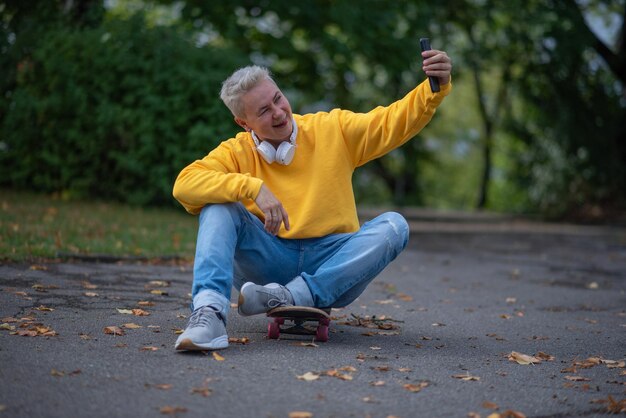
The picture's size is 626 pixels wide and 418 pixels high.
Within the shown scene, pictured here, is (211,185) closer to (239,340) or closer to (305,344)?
(239,340)

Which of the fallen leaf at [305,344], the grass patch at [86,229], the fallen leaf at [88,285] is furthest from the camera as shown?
the grass patch at [86,229]

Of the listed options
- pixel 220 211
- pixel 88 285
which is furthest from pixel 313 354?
pixel 88 285

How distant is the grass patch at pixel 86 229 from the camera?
8.09m

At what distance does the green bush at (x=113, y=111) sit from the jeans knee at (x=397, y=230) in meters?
8.34

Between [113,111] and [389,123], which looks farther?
[113,111]

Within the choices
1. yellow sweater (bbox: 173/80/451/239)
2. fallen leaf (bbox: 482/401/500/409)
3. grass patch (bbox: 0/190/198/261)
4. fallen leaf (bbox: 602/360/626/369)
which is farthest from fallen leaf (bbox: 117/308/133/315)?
fallen leaf (bbox: 602/360/626/369)

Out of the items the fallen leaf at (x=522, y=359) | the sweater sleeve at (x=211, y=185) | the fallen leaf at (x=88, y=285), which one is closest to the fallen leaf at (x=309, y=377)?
the sweater sleeve at (x=211, y=185)

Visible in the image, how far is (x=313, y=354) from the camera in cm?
433

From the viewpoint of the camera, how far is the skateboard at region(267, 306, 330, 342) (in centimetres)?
442

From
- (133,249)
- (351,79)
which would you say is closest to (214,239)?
(133,249)

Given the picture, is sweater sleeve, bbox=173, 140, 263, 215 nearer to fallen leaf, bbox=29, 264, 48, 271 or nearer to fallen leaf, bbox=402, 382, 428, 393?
fallen leaf, bbox=402, 382, 428, 393

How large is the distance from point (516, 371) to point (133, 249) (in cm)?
525

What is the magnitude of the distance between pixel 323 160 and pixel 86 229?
5603 millimetres

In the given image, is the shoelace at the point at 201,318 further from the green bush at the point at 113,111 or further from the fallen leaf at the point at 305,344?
the green bush at the point at 113,111
